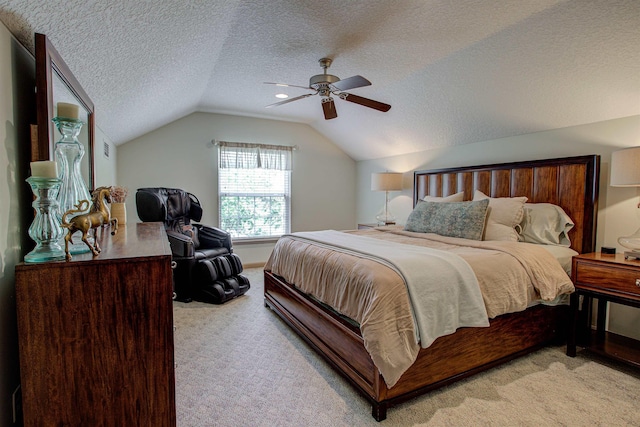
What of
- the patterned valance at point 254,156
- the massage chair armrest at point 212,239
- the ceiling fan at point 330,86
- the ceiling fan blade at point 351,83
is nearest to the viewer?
the ceiling fan blade at point 351,83

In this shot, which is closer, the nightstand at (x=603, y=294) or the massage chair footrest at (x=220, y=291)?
the nightstand at (x=603, y=294)

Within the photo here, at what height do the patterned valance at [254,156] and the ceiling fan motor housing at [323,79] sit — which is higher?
the ceiling fan motor housing at [323,79]

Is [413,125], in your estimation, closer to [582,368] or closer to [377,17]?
[377,17]

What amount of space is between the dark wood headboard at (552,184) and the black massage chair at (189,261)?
9.70 feet

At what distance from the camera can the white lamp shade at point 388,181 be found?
15.7 ft

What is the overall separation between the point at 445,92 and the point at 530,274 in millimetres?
2070

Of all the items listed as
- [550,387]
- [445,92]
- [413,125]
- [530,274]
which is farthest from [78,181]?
[413,125]

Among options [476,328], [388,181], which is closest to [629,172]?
[476,328]

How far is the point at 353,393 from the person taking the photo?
2.03m

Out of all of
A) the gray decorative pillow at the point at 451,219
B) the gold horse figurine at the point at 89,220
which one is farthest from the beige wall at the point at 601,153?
the gold horse figurine at the point at 89,220

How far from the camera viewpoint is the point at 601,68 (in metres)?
2.42

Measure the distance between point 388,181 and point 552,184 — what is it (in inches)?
82.4

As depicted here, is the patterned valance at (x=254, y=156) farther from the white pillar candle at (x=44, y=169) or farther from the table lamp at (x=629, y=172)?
the table lamp at (x=629, y=172)

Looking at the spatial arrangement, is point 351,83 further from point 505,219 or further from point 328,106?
point 505,219
